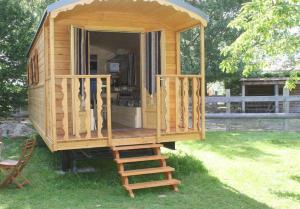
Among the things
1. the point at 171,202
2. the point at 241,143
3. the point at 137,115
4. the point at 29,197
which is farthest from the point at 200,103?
the point at 241,143

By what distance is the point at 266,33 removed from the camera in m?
6.11

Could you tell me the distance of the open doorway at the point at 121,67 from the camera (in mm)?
9271

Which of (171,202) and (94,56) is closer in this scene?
(171,202)

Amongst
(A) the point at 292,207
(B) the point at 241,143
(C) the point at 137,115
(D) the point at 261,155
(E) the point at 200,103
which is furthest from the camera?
(B) the point at 241,143

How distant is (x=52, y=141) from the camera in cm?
605

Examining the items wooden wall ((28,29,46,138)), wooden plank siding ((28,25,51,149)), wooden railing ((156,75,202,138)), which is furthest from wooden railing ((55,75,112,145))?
wooden wall ((28,29,46,138))

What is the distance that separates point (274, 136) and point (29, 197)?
8.27 metres

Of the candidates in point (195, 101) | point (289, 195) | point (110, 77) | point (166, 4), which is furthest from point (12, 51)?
point (289, 195)

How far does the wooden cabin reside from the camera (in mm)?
6117

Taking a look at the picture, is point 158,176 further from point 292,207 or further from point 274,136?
point 274,136

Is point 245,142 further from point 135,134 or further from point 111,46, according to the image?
point 135,134

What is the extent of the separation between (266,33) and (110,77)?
2.66m

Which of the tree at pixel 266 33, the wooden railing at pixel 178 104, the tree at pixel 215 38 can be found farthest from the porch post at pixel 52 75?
the tree at pixel 215 38

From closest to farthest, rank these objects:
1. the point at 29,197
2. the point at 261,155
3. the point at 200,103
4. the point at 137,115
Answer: the point at 29,197
the point at 200,103
the point at 137,115
the point at 261,155
